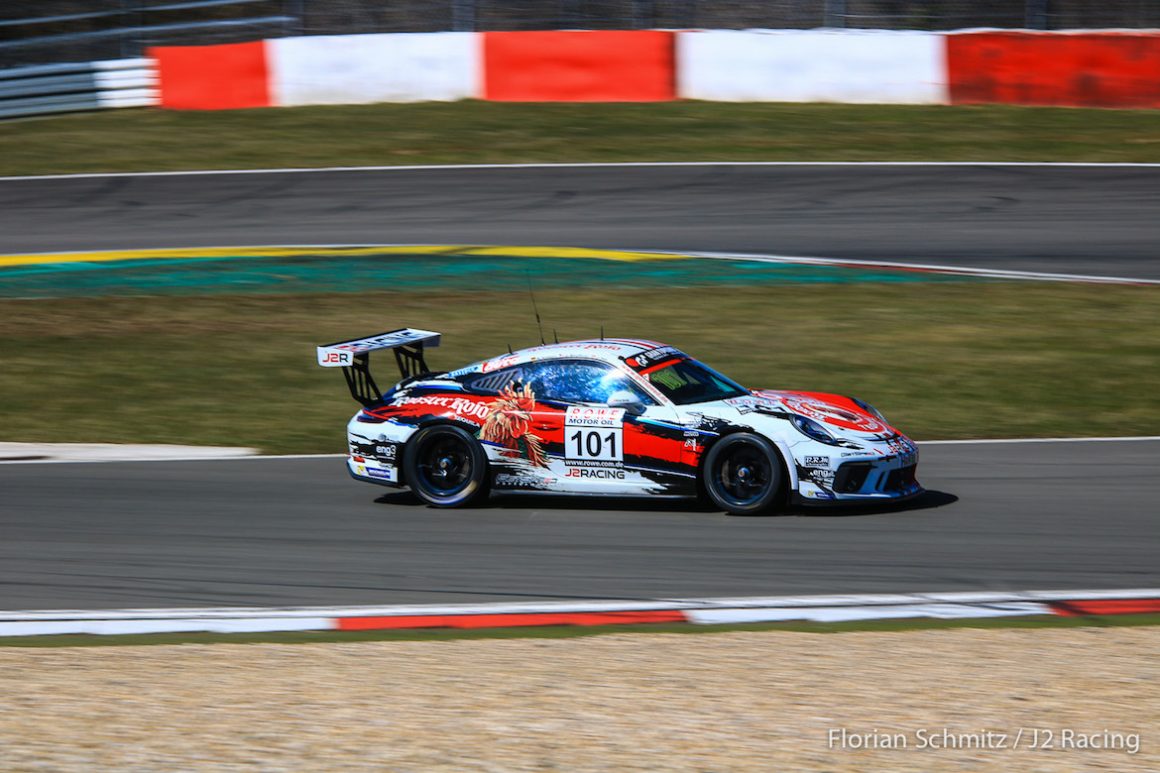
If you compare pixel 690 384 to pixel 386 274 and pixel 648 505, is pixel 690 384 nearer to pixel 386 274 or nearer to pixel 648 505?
pixel 648 505

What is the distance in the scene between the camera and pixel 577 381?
34.0 ft

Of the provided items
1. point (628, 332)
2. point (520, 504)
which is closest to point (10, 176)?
point (628, 332)

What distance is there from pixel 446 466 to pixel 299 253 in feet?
30.3

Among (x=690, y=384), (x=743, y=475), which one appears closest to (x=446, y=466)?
(x=690, y=384)

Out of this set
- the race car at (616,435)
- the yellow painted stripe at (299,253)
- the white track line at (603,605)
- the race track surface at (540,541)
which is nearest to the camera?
the white track line at (603,605)

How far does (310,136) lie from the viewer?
80.0 feet

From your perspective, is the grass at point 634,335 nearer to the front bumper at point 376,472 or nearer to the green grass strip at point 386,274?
the green grass strip at point 386,274

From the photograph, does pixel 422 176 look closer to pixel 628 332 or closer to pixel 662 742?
pixel 628 332

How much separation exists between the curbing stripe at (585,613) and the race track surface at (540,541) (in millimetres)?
174

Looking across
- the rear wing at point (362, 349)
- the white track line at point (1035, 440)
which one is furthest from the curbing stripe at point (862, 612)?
Result: the white track line at point (1035, 440)

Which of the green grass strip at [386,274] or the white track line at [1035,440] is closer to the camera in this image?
the white track line at [1035,440]

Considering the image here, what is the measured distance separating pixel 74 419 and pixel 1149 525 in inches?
365

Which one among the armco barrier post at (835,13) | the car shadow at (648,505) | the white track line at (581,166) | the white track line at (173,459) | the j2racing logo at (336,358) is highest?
the armco barrier post at (835,13)

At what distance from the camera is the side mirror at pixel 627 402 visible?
10117 mm
